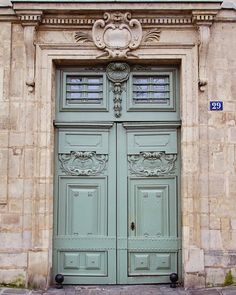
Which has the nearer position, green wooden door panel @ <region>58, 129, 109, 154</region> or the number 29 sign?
the number 29 sign

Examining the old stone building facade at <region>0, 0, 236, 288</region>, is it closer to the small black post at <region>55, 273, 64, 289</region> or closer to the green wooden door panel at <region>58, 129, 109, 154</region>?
the green wooden door panel at <region>58, 129, 109, 154</region>

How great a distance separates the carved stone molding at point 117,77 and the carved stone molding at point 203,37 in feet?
3.36

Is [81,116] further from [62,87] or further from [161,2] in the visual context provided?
[161,2]

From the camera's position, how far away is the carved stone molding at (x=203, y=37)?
6.95 metres

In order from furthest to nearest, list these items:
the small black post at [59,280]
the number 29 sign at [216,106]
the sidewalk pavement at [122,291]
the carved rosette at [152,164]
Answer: the carved rosette at [152,164], the number 29 sign at [216,106], the small black post at [59,280], the sidewalk pavement at [122,291]

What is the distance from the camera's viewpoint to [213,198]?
6.98 meters

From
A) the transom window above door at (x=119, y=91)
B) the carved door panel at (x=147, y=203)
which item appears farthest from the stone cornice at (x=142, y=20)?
the carved door panel at (x=147, y=203)

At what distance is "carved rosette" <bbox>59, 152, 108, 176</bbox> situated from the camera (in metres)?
7.21

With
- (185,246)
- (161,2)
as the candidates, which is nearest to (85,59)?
(161,2)

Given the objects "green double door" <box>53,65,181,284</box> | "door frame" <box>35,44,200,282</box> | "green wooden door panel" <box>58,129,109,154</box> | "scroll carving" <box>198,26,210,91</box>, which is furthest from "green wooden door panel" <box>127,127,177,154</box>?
"scroll carving" <box>198,26,210,91</box>

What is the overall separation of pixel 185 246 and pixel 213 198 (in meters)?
0.75

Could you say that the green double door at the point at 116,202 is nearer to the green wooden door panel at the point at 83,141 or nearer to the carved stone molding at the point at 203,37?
the green wooden door panel at the point at 83,141

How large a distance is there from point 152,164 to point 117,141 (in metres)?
0.59

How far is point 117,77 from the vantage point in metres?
7.24
